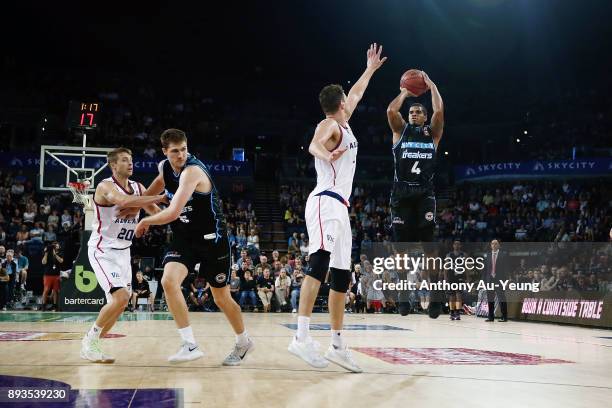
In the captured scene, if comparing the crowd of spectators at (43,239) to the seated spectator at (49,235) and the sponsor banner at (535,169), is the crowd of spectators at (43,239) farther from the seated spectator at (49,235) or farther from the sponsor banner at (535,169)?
the sponsor banner at (535,169)

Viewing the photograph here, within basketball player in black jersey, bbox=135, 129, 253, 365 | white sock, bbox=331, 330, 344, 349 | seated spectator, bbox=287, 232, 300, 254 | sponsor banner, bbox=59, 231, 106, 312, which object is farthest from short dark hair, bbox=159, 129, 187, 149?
seated spectator, bbox=287, 232, 300, 254

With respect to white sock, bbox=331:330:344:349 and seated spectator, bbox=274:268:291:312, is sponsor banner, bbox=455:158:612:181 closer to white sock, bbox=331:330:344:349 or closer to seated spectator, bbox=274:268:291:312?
seated spectator, bbox=274:268:291:312

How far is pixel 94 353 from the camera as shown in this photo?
516 centimetres

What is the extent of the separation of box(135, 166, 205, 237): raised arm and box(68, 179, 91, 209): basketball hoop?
9330 millimetres

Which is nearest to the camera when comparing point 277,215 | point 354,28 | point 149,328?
point 149,328

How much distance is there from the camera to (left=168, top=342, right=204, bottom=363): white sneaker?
4949 mm

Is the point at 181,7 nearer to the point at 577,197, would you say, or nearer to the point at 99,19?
the point at 99,19

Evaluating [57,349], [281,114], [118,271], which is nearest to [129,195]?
[118,271]

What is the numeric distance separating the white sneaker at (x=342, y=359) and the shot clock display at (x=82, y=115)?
36.0 ft

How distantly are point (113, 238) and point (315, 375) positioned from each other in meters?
2.33

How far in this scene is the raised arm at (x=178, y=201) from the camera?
15.5 ft

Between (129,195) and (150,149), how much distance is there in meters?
18.8

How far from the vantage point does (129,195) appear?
558 centimetres

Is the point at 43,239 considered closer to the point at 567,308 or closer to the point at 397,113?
the point at 567,308
